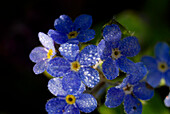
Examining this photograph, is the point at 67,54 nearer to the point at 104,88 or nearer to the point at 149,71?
the point at 104,88

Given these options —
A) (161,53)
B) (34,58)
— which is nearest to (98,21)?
(161,53)

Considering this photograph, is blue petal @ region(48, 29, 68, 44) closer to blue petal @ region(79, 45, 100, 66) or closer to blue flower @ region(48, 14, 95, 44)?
blue flower @ region(48, 14, 95, 44)

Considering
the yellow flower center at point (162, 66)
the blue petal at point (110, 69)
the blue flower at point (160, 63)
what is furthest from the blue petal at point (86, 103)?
the yellow flower center at point (162, 66)

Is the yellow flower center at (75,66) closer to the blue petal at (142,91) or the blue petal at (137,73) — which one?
the blue petal at (137,73)

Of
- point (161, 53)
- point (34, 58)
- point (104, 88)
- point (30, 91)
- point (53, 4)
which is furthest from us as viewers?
point (53, 4)

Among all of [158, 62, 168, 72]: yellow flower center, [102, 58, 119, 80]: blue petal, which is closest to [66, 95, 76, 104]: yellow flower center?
[102, 58, 119, 80]: blue petal

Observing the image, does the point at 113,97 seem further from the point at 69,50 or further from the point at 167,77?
the point at 167,77
